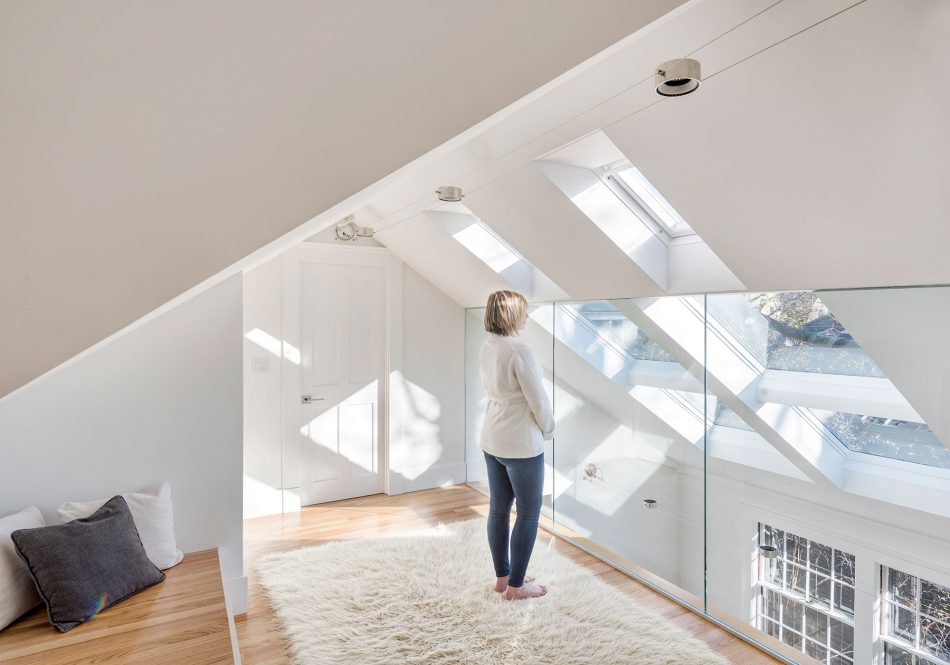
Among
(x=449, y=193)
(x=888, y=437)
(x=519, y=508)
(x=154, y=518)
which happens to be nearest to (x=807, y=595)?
(x=888, y=437)

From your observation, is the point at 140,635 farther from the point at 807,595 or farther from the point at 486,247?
the point at 486,247

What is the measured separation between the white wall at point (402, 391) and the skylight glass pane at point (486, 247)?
0.84 metres

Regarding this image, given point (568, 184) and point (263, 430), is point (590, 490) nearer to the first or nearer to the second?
point (568, 184)

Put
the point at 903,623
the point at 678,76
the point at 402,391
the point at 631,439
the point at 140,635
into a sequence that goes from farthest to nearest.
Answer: the point at 402,391, the point at 631,439, the point at 903,623, the point at 140,635, the point at 678,76

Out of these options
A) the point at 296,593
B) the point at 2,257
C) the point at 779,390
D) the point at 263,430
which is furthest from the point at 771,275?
the point at 263,430

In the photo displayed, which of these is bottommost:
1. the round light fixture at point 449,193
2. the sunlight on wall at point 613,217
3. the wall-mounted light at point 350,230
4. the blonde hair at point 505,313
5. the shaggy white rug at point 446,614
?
the shaggy white rug at point 446,614

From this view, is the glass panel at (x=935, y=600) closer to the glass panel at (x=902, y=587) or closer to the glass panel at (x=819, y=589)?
the glass panel at (x=902, y=587)

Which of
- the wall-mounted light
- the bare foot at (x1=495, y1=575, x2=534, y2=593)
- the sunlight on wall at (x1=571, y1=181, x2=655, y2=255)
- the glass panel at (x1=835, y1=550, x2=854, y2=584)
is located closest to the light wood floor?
the glass panel at (x1=835, y1=550, x2=854, y2=584)

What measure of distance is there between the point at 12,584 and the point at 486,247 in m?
2.97

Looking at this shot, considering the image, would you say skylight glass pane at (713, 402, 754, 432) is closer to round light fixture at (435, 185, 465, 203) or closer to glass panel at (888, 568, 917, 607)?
glass panel at (888, 568, 917, 607)

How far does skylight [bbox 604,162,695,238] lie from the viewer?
2.72 m

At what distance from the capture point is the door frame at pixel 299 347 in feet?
12.6

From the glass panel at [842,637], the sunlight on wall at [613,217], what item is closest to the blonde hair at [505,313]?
the sunlight on wall at [613,217]

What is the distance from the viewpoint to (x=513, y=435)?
2.40 meters
